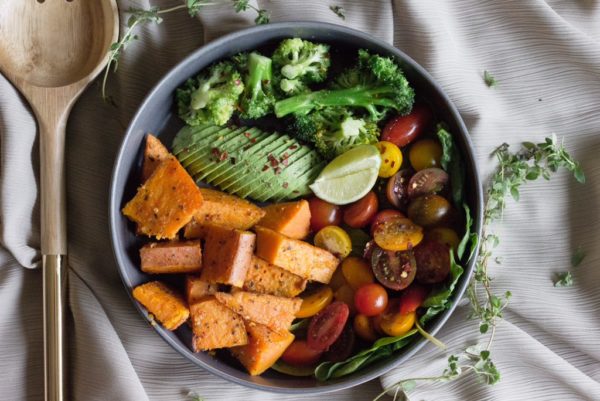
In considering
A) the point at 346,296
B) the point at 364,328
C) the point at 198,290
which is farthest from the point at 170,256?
the point at 364,328

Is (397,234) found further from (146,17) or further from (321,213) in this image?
(146,17)

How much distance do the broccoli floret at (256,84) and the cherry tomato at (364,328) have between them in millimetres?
1066

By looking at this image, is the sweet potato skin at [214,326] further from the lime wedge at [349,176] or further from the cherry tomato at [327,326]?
the lime wedge at [349,176]

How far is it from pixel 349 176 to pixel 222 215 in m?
0.62

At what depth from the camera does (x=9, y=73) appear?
3.12m

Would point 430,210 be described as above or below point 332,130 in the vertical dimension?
below

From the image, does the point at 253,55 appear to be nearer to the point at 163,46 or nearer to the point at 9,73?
the point at 163,46

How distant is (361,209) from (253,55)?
87cm

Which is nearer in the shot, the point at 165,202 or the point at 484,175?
the point at 165,202

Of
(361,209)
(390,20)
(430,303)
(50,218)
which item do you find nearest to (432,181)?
(361,209)

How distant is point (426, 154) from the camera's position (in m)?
3.16

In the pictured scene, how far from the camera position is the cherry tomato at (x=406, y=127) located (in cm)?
317

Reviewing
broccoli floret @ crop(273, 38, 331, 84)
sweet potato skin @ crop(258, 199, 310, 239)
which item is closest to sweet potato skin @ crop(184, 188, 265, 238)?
sweet potato skin @ crop(258, 199, 310, 239)

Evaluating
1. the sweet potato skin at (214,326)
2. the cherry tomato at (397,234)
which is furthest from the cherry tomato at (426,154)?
the sweet potato skin at (214,326)
